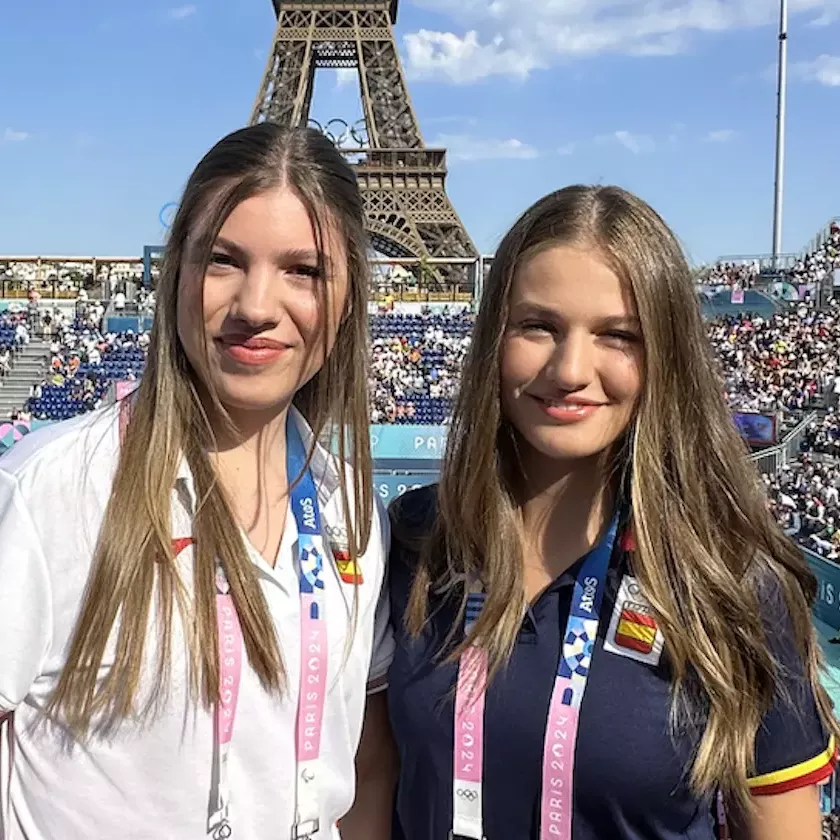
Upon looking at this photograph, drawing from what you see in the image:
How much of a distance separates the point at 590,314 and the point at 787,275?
1103 inches

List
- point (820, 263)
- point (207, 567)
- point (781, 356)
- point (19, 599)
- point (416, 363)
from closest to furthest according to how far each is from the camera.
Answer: point (19, 599) → point (207, 567) → point (781, 356) → point (416, 363) → point (820, 263)

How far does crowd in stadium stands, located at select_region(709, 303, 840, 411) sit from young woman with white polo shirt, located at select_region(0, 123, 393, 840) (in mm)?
15947

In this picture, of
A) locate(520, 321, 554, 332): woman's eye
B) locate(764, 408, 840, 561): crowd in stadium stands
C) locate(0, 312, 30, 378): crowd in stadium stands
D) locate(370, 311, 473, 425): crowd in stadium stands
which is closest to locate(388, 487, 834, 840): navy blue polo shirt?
locate(520, 321, 554, 332): woman's eye

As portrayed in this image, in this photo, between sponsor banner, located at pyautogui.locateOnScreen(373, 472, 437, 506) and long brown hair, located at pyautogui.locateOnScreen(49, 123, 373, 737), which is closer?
long brown hair, located at pyautogui.locateOnScreen(49, 123, 373, 737)

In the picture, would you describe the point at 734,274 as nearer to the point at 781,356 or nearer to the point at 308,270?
the point at 781,356

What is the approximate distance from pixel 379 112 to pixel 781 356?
22694 mm

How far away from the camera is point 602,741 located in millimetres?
1464

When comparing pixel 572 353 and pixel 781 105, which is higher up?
pixel 781 105

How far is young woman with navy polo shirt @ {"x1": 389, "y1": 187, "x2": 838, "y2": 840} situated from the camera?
1.48m

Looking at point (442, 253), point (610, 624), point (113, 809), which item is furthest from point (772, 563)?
point (442, 253)

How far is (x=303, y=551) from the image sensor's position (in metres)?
1.58

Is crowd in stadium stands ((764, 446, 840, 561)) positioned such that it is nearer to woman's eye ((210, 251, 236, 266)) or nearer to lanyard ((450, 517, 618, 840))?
lanyard ((450, 517, 618, 840))

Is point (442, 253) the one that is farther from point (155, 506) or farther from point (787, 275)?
point (155, 506)

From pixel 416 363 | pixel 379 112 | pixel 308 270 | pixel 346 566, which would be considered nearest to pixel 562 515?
pixel 346 566
